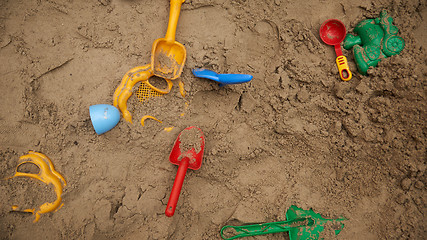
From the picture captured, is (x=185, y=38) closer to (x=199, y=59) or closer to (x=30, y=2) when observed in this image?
(x=199, y=59)

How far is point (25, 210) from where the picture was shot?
1052 mm

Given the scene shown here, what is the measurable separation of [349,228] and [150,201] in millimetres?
952

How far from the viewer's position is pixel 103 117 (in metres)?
1.05

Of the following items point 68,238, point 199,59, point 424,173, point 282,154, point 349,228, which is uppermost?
point 199,59

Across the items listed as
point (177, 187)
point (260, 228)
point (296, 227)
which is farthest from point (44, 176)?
point (296, 227)

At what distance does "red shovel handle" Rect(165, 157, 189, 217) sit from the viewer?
1.06 meters

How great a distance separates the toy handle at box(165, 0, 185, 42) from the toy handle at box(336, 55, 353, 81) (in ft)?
2.64

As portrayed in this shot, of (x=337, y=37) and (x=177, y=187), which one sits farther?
(x=337, y=37)

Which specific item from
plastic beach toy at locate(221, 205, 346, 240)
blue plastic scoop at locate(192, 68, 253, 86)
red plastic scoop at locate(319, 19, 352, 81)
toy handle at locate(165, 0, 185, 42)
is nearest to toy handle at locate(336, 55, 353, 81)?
red plastic scoop at locate(319, 19, 352, 81)

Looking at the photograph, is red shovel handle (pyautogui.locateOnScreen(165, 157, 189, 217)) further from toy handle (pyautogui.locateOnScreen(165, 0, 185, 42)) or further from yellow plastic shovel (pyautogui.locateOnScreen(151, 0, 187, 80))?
toy handle (pyautogui.locateOnScreen(165, 0, 185, 42))

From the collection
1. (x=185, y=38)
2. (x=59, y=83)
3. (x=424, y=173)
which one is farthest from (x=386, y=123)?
(x=59, y=83)

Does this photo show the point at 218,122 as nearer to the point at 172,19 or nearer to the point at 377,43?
the point at 172,19

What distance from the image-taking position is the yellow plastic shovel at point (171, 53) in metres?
1.14

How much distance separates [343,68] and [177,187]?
3.17 feet
